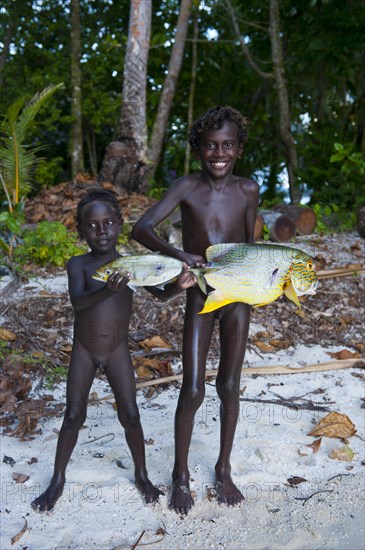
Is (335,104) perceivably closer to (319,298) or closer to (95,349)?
(319,298)

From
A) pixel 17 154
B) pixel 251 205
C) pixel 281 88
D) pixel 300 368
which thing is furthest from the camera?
pixel 281 88

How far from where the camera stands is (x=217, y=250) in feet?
8.44

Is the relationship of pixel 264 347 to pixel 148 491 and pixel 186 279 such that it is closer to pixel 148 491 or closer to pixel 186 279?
pixel 148 491

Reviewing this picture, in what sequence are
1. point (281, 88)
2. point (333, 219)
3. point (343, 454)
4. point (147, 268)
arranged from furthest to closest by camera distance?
point (281, 88)
point (333, 219)
point (343, 454)
point (147, 268)

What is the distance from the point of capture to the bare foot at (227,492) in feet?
9.99

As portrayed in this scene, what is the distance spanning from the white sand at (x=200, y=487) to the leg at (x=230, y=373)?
0.09 metres

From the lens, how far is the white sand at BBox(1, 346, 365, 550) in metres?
2.81

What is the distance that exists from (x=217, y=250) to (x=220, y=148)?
523 millimetres

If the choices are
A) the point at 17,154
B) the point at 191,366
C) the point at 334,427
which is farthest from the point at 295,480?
the point at 17,154

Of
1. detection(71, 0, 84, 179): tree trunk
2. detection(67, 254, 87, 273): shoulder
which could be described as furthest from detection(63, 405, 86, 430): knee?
detection(71, 0, 84, 179): tree trunk

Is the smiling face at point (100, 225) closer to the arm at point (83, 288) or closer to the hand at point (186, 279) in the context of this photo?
the arm at point (83, 288)

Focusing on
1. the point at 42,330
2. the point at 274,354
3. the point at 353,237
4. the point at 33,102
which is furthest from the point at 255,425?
→ the point at 33,102

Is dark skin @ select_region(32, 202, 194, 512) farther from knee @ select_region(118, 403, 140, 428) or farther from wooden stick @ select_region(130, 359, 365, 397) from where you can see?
wooden stick @ select_region(130, 359, 365, 397)

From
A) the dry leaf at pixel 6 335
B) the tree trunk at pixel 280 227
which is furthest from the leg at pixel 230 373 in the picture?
the tree trunk at pixel 280 227
